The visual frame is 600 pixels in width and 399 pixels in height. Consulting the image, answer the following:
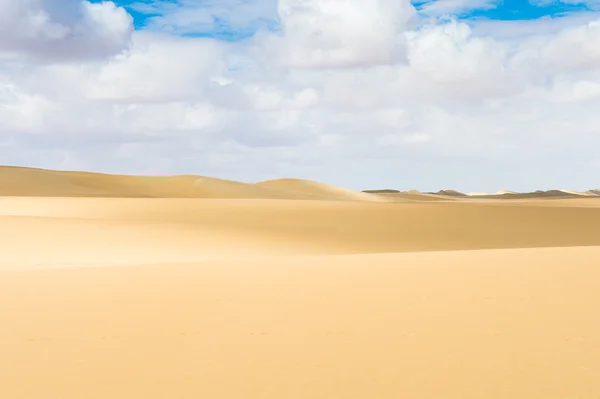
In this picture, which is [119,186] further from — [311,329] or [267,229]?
[311,329]

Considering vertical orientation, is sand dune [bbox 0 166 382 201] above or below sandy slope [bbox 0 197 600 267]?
above

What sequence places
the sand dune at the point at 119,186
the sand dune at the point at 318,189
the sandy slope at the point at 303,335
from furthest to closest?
the sand dune at the point at 318,189 < the sand dune at the point at 119,186 < the sandy slope at the point at 303,335

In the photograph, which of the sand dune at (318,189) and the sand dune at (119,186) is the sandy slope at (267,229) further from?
the sand dune at (318,189)

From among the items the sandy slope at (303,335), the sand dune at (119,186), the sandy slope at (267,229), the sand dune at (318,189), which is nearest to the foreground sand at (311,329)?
the sandy slope at (303,335)

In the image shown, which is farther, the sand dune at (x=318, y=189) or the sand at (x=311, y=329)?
the sand dune at (x=318, y=189)

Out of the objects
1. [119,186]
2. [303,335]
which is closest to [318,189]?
[119,186]

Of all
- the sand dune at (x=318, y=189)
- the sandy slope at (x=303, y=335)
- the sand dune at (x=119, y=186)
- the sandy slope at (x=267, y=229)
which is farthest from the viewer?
the sand dune at (x=318, y=189)

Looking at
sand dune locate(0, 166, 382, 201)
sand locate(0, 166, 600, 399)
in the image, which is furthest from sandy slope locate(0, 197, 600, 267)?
sand dune locate(0, 166, 382, 201)

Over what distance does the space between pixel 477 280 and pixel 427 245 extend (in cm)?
1433

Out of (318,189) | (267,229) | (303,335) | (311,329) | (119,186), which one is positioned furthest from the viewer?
(318,189)

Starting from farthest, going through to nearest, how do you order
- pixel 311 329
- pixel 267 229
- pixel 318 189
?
1. pixel 318 189
2. pixel 267 229
3. pixel 311 329

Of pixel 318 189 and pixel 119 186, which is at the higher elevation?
pixel 318 189

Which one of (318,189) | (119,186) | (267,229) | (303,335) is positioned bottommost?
(303,335)

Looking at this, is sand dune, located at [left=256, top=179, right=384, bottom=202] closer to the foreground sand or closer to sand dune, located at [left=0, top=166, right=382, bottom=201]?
sand dune, located at [left=0, top=166, right=382, bottom=201]
